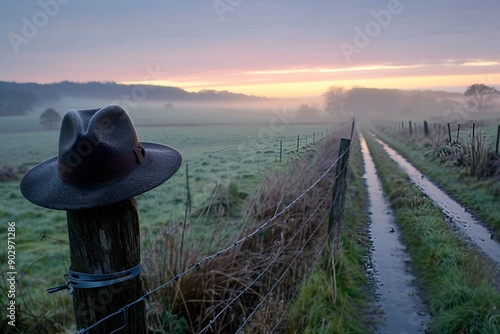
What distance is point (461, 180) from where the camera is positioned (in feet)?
37.9

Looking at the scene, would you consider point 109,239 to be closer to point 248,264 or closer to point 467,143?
point 248,264

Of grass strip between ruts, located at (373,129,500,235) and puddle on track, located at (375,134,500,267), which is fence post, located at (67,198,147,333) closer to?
puddle on track, located at (375,134,500,267)

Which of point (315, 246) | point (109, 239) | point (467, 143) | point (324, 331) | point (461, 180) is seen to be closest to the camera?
point (109, 239)

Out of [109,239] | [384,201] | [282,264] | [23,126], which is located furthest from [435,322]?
[23,126]

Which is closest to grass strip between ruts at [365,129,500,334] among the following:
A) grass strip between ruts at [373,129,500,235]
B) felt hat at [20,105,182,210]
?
grass strip between ruts at [373,129,500,235]

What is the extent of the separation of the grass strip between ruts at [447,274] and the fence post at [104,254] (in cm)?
330

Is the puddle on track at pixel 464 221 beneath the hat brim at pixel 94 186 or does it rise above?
beneath

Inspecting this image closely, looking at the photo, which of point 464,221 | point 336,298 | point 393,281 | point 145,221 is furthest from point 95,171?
point 464,221

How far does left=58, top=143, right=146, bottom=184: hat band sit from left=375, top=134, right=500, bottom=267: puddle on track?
5602 mm

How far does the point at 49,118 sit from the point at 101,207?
56.6 meters

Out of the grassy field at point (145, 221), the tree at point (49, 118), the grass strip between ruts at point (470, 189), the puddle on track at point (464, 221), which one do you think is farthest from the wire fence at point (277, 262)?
the tree at point (49, 118)

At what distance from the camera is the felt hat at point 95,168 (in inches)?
65.2

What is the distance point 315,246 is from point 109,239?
171 inches

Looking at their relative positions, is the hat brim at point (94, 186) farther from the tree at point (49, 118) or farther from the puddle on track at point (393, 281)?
the tree at point (49, 118)
